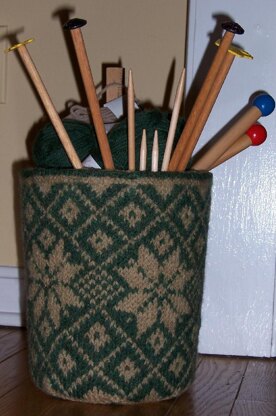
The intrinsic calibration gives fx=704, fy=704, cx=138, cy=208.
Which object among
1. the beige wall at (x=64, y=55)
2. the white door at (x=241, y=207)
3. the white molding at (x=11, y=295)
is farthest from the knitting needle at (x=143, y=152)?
the white molding at (x=11, y=295)

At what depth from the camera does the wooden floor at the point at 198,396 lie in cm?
76

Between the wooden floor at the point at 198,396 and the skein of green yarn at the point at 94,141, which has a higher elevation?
the skein of green yarn at the point at 94,141

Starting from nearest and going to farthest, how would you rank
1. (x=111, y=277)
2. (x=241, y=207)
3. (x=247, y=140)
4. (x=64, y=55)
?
(x=111, y=277)
(x=247, y=140)
(x=241, y=207)
(x=64, y=55)

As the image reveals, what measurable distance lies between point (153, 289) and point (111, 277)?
50 millimetres

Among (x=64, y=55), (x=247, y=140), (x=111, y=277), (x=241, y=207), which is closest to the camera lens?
(x=111, y=277)

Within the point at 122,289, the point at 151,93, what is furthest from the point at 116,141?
the point at 151,93

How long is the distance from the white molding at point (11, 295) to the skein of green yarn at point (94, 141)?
0.38 metres

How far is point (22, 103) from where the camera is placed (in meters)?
1.17

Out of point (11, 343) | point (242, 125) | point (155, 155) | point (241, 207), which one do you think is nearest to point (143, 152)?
point (155, 155)

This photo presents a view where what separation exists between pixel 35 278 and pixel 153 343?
153 millimetres

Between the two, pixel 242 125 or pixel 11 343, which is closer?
pixel 242 125

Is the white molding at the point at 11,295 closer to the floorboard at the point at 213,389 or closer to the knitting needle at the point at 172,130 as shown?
the floorboard at the point at 213,389

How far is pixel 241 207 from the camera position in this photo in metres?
1.00

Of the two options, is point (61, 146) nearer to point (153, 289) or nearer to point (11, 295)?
point (153, 289)
